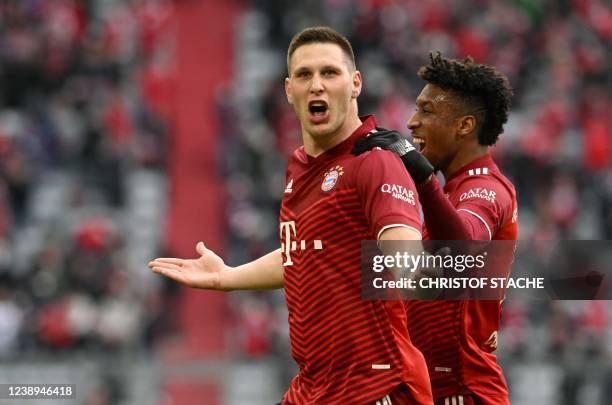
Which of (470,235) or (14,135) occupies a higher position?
(14,135)

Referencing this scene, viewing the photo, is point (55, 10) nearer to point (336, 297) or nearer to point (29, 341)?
point (29, 341)

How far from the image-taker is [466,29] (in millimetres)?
20109

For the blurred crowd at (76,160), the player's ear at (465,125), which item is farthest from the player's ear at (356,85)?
the blurred crowd at (76,160)

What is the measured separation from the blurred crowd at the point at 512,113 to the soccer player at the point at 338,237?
339 inches

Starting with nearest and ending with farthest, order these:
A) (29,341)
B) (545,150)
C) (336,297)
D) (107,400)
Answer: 1. (336,297)
2. (107,400)
3. (29,341)
4. (545,150)

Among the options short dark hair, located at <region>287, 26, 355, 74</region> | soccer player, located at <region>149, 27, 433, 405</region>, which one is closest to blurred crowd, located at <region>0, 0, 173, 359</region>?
soccer player, located at <region>149, 27, 433, 405</region>

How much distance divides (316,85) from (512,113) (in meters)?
13.6

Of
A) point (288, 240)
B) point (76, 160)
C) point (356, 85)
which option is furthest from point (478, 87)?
point (76, 160)

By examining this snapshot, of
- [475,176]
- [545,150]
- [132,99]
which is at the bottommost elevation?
[475,176]

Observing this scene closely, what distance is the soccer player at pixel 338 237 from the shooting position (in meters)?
5.45

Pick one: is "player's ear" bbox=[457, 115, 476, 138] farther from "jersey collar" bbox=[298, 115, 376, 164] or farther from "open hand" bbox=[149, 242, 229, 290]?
"open hand" bbox=[149, 242, 229, 290]

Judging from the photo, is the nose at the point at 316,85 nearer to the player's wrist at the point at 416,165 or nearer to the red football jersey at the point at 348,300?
the red football jersey at the point at 348,300

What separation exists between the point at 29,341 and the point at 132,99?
522cm

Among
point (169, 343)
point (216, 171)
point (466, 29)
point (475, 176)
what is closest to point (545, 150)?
point (466, 29)
